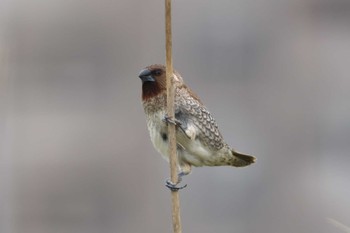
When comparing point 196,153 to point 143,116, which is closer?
point 196,153

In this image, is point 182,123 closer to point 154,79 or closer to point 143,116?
point 154,79

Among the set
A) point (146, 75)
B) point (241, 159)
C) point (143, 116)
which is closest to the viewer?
point (146, 75)

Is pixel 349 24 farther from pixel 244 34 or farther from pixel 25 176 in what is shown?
pixel 25 176

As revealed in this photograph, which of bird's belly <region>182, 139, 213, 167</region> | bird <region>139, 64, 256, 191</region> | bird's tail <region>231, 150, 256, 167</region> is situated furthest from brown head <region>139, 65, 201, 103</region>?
bird's tail <region>231, 150, 256, 167</region>

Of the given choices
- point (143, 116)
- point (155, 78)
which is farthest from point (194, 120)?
point (143, 116)

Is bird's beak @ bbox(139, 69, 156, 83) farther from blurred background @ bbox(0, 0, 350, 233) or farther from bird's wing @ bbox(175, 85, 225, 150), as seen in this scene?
blurred background @ bbox(0, 0, 350, 233)

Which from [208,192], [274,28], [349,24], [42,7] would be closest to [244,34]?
[274,28]

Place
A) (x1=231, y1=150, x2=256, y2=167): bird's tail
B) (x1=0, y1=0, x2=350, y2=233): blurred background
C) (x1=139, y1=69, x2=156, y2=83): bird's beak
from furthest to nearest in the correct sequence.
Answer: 1. (x1=0, y1=0, x2=350, y2=233): blurred background
2. (x1=231, y1=150, x2=256, y2=167): bird's tail
3. (x1=139, y1=69, x2=156, y2=83): bird's beak
